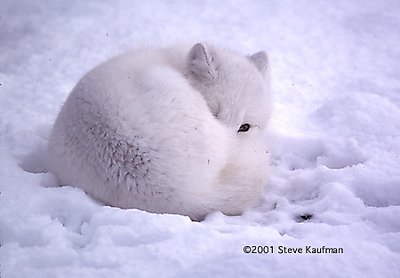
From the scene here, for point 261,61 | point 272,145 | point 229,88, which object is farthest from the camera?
point 272,145

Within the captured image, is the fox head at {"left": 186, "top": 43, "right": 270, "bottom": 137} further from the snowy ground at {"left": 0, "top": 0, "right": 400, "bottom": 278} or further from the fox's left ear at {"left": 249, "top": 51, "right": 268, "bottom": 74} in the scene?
the snowy ground at {"left": 0, "top": 0, "right": 400, "bottom": 278}

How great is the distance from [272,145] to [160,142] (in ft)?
4.78

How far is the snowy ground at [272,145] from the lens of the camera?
6.66ft

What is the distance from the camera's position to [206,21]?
607cm

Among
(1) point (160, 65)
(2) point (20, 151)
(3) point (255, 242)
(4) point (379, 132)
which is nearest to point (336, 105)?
(4) point (379, 132)

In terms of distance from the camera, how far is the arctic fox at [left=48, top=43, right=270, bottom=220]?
97.3 inches

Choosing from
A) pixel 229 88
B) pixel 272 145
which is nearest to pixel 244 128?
pixel 229 88

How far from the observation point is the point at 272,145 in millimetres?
3713

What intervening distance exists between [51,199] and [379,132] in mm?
2489

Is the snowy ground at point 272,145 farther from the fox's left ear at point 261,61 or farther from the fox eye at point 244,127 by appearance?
the fox's left ear at point 261,61

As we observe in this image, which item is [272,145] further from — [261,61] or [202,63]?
[202,63]

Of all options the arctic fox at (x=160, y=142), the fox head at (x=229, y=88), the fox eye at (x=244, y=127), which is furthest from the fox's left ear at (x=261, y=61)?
the fox eye at (x=244, y=127)

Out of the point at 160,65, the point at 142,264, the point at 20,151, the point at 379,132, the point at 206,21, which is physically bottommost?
the point at 142,264

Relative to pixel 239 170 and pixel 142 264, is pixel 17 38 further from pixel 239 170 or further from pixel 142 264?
pixel 142 264
